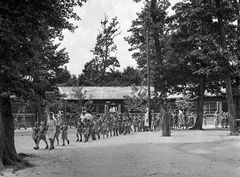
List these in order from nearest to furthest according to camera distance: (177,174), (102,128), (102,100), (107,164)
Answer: (177,174), (107,164), (102,128), (102,100)

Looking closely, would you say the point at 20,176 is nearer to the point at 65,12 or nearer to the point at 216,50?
the point at 65,12

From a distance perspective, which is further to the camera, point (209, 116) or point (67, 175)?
point (209, 116)

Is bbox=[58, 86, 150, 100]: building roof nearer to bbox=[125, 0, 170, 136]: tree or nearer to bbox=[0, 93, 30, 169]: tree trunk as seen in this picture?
bbox=[125, 0, 170, 136]: tree

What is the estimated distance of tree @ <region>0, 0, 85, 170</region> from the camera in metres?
13.5

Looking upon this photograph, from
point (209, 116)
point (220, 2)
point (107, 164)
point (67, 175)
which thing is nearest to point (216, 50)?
point (220, 2)

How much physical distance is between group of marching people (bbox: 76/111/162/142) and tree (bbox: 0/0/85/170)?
935 centimetres

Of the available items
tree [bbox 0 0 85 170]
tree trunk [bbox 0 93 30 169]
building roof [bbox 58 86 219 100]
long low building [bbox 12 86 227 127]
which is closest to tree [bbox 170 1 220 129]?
long low building [bbox 12 86 227 127]

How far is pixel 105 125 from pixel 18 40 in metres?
16.7

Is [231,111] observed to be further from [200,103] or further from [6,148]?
[6,148]

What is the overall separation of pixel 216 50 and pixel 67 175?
57.8 feet

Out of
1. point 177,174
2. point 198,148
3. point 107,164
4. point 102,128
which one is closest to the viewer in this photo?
point 177,174

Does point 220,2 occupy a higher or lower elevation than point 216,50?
higher

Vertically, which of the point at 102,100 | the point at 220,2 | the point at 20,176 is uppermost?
the point at 220,2

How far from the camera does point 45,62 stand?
4041 centimetres
